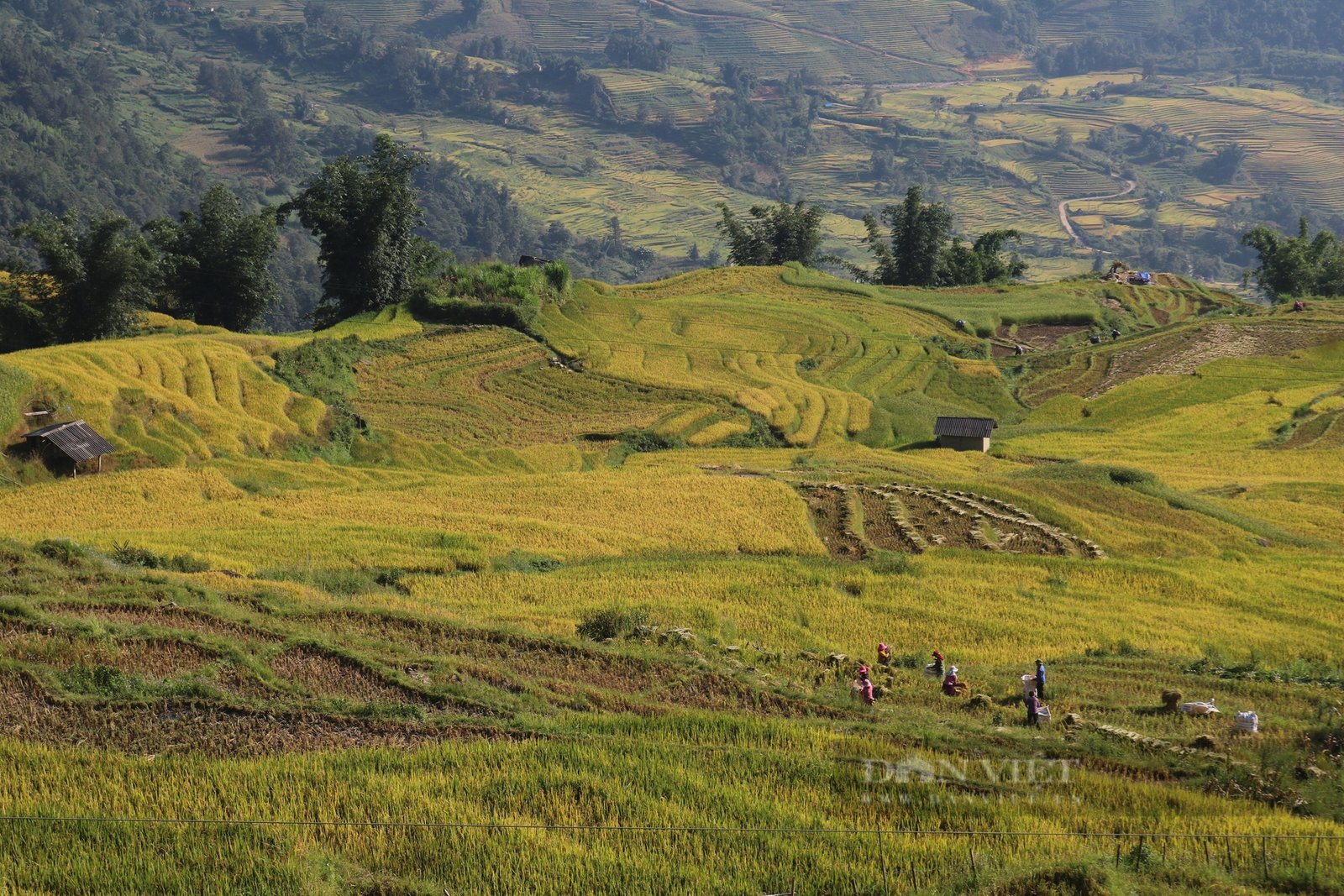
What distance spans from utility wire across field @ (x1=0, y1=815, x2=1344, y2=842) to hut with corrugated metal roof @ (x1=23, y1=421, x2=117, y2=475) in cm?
2655

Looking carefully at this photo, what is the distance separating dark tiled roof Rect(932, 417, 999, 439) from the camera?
204 feet

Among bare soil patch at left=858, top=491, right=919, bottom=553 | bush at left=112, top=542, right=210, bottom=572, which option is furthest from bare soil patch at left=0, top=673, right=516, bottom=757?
bare soil patch at left=858, top=491, right=919, bottom=553

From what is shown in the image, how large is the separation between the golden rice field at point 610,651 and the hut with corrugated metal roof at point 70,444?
2.83 ft

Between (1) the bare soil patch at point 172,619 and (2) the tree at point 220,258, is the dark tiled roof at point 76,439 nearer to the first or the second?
(1) the bare soil patch at point 172,619

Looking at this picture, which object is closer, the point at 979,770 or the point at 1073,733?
the point at 979,770

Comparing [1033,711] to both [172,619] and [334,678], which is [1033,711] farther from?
[172,619]

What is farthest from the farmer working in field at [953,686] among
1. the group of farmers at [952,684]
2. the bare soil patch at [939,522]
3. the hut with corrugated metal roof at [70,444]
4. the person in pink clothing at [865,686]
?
the hut with corrugated metal roof at [70,444]

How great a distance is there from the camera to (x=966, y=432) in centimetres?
6256

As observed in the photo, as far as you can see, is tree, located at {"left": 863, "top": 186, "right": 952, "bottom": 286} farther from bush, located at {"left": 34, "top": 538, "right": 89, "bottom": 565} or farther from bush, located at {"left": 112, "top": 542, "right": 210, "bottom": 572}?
bush, located at {"left": 34, "top": 538, "right": 89, "bottom": 565}

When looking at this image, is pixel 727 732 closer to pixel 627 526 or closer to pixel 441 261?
pixel 627 526

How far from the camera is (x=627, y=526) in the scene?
37.9 metres

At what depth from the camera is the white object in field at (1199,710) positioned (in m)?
22.6

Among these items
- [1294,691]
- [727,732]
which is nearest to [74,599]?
[727,732]

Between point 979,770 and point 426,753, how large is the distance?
7.69 m
